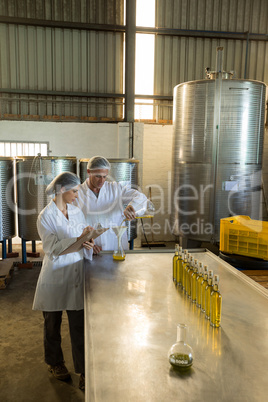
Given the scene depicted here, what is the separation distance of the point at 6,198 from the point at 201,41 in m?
5.26

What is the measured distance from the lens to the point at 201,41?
24.6 ft

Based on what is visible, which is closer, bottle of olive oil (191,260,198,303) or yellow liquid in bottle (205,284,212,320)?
yellow liquid in bottle (205,284,212,320)

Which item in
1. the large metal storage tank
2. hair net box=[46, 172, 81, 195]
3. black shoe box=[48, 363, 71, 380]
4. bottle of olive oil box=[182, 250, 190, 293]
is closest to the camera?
bottle of olive oil box=[182, 250, 190, 293]

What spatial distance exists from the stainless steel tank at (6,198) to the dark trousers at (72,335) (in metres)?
3.25

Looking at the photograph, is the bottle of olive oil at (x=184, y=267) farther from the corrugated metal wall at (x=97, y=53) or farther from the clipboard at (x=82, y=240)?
the corrugated metal wall at (x=97, y=53)

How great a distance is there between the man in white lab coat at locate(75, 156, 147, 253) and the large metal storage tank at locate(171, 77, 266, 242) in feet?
6.89

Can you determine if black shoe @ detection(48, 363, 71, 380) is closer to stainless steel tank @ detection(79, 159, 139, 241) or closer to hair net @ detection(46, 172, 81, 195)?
hair net @ detection(46, 172, 81, 195)

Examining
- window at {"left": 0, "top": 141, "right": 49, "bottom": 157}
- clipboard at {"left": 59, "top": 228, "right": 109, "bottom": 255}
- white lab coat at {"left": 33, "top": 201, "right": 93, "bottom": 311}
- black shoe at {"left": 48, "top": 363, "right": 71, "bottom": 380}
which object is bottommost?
black shoe at {"left": 48, "top": 363, "right": 71, "bottom": 380}

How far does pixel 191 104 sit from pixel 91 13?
3.45m

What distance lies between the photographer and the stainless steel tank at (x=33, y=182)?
5512 millimetres

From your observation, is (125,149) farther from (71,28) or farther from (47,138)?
(71,28)

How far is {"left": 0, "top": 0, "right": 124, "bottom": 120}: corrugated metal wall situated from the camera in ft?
22.9

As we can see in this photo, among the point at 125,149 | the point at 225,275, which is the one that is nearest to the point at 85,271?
the point at 225,275

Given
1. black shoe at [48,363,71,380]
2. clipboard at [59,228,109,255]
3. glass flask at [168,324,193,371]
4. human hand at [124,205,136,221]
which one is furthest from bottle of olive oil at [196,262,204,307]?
black shoe at [48,363,71,380]
